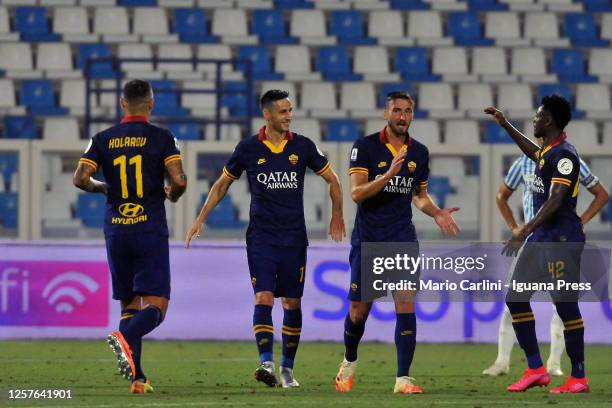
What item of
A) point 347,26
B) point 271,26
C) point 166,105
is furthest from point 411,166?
point 347,26

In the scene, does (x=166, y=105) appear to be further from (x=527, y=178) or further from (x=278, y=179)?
(x=278, y=179)

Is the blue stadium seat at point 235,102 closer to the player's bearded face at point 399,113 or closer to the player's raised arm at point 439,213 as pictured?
the player's raised arm at point 439,213

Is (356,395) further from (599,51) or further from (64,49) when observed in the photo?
(599,51)

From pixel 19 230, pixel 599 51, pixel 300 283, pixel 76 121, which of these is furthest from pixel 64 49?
pixel 300 283

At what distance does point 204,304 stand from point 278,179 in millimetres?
5383

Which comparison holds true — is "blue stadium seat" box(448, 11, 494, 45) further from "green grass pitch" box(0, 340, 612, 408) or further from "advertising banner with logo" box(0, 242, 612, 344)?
"green grass pitch" box(0, 340, 612, 408)

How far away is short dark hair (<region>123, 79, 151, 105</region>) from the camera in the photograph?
26.0 feet

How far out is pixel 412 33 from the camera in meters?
22.1

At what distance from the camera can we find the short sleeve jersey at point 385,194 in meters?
8.37

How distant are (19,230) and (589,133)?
9874mm

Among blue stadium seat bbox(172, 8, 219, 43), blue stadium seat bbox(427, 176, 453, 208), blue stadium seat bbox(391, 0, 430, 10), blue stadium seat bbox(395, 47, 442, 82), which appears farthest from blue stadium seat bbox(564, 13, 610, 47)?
blue stadium seat bbox(427, 176, 453, 208)

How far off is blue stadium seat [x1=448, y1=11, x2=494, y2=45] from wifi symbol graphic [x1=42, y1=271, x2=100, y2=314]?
1042cm

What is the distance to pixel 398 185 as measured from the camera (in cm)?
837

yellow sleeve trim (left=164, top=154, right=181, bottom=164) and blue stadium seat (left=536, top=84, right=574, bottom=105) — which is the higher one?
blue stadium seat (left=536, top=84, right=574, bottom=105)
